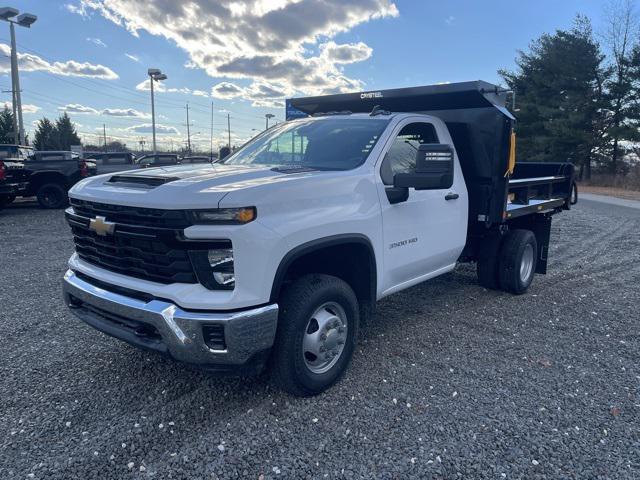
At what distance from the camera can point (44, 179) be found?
1451 cm

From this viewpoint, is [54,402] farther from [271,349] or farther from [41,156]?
[41,156]

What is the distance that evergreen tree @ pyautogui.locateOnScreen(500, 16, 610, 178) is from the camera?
3158 centimetres

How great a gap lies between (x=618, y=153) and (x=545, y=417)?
35.3 metres

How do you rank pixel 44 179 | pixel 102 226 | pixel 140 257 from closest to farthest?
1. pixel 140 257
2. pixel 102 226
3. pixel 44 179

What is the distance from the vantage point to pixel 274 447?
116 inches

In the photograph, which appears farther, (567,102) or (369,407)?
(567,102)

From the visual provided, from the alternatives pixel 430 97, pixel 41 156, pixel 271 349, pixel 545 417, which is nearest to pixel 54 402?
pixel 271 349

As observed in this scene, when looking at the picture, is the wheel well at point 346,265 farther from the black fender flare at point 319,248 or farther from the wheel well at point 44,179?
the wheel well at point 44,179

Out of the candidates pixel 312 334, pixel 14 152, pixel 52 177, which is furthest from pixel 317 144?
pixel 14 152

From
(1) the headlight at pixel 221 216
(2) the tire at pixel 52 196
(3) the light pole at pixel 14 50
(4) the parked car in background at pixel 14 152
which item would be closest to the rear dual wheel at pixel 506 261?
(1) the headlight at pixel 221 216

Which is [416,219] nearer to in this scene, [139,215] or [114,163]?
[139,215]

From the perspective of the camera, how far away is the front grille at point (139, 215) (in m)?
2.83

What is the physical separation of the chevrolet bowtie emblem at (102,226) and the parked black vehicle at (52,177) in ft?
41.3

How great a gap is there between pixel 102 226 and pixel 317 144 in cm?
190
